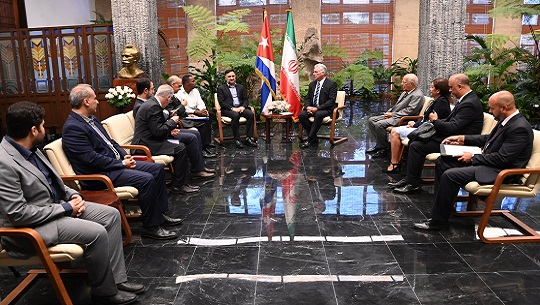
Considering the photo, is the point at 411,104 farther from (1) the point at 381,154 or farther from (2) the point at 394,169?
(2) the point at 394,169

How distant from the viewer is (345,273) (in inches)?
145

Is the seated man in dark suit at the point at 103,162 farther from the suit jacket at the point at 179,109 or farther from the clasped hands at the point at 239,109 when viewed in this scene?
the clasped hands at the point at 239,109

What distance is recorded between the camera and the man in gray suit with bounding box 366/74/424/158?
6918 millimetres

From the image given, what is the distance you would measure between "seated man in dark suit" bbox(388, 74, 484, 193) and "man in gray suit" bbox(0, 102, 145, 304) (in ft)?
11.5

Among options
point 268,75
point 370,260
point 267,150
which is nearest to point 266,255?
point 370,260

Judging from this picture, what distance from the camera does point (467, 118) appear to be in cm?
518

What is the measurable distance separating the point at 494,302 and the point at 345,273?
1041mm

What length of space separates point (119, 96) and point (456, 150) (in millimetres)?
5505

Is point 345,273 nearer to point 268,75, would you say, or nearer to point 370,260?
point 370,260

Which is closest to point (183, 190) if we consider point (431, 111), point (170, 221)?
point (170, 221)

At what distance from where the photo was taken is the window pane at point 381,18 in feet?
46.4

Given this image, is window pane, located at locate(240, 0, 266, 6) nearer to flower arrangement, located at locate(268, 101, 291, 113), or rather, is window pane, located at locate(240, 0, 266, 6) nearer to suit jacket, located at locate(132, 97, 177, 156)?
flower arrangement, located at locate(268, 101, 291, 113)

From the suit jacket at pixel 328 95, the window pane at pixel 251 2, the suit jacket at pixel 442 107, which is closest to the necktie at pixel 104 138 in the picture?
the suit jacket at pixel 442 107

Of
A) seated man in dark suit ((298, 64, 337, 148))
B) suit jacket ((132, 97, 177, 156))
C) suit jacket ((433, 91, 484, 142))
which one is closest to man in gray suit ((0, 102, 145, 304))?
suit jacket ((132, 97, 177, 156))
